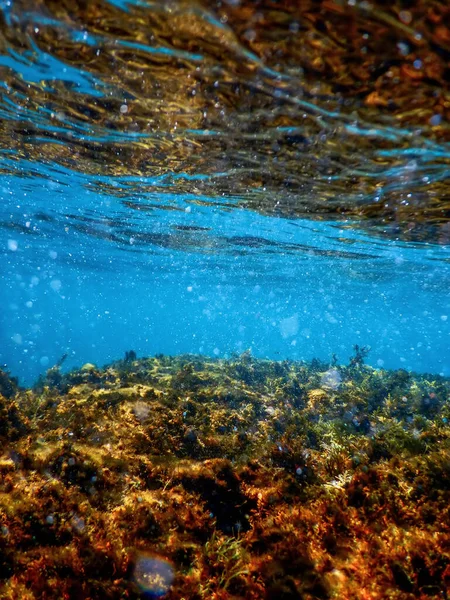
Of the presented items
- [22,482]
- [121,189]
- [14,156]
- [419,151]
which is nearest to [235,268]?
[121,189]

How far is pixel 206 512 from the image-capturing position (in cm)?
509

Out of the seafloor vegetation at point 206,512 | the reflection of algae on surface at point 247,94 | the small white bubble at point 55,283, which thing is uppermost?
the small white bubble at point 55,283

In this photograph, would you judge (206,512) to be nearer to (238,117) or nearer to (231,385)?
(238,117)

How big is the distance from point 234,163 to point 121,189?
7.05 meters

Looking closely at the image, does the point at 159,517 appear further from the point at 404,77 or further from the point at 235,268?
the point at 235,268

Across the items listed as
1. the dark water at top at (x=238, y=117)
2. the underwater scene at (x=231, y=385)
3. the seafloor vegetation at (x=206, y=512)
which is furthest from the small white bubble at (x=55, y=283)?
the seafloor vegetation at (x=206, y=512)

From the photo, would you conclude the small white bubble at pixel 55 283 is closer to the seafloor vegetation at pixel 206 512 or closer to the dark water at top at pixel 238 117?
the dark water at top at pixel 238 117

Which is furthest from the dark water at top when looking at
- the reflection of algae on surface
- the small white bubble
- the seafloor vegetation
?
the small white bubble

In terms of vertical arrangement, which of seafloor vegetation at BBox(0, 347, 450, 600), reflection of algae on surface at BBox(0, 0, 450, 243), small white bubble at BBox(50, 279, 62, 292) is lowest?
seafloor vegetation at BBox(0, 347, 450, 600)

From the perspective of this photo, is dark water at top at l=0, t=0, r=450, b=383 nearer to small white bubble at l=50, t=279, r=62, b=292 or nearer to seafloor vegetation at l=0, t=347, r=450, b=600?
seafloor vegetation at l=0, t=347, r=450, b=600

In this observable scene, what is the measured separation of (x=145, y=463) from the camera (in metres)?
6.02

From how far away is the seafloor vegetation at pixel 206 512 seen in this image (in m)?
3.73

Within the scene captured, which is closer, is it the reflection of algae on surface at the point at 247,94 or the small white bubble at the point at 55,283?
the reflection of algae on surface at the point at 247,94

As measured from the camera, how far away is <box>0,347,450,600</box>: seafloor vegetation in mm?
3734
